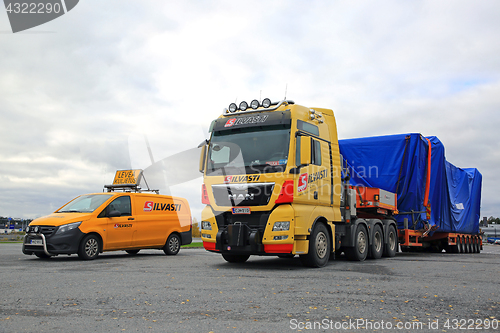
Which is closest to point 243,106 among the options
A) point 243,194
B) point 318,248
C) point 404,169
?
point 243,194

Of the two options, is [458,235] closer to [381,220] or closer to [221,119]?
[381,220]

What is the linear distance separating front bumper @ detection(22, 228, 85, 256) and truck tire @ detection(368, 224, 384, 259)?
837 cm

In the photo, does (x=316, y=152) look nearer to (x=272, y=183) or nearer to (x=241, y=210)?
(x=272, y=183)

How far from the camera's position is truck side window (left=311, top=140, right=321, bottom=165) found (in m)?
9.56

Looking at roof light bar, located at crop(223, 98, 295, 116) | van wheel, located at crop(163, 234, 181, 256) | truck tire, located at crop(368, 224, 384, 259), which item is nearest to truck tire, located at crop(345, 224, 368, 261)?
truck tire, located at crop(368, 224, 384, 259)

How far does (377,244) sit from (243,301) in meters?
8.64

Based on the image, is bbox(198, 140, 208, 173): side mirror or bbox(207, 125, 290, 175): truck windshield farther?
bbox(198, 140, 208, 173): side mirror

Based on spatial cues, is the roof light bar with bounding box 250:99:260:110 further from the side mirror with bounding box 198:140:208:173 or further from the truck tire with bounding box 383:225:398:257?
the truck tire with bounding box 383:225:398:257

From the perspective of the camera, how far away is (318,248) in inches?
386

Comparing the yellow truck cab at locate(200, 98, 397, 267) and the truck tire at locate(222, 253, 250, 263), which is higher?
the yellow truck cab at locate(200, 98, 397, 267)

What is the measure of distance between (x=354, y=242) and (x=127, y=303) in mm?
7508

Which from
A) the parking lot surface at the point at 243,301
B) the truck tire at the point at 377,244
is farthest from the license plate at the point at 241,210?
the truck tire at the point at 377,244

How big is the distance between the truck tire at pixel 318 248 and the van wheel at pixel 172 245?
5.74m

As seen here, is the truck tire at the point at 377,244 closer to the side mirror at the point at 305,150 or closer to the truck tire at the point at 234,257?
the truck tire at the point at 234,257
